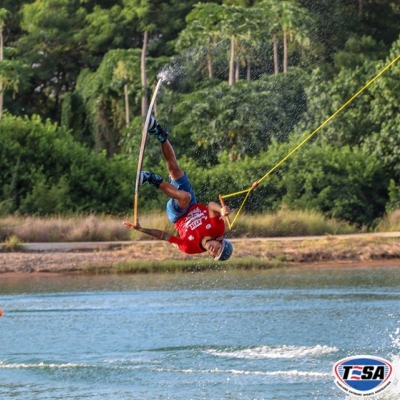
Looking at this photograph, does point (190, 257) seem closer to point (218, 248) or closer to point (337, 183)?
point (337, 183)

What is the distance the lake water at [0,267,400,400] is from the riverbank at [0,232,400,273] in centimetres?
61

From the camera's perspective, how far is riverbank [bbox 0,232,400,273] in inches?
1101

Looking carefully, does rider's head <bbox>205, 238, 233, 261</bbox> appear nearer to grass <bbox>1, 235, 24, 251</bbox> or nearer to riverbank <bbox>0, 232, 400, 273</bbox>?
riverbank <bbox>0, 232, 400, 273</bbox>

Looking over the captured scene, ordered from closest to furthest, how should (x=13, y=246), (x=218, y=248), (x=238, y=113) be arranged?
(x=218, y=248), (x=238, y=113), (x=13, y=246)

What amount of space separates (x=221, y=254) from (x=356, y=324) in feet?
20.7

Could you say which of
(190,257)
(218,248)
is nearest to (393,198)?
(190,257)

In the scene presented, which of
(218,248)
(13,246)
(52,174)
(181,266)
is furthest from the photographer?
(52,174)

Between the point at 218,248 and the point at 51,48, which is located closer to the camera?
the point at 218,248

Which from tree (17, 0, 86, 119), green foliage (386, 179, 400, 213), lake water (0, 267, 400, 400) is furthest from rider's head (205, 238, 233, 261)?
tree (17, 0, 86, 119)

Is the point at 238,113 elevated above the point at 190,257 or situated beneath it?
elevated above

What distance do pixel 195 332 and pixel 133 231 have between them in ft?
38.5

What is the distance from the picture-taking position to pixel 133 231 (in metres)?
31.2

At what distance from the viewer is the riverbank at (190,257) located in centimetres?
2797

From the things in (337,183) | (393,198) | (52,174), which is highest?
(337,183)
